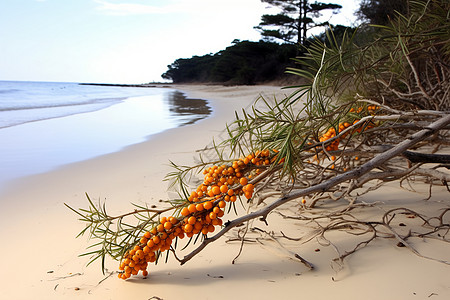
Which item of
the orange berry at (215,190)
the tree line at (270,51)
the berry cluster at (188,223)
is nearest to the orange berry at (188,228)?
the berry cluster at (188,223)

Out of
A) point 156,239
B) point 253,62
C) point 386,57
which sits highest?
point 253,62

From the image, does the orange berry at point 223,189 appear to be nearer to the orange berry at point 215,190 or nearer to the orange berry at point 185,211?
the orange berry at point 215,190

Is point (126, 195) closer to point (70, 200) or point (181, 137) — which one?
point (70, 200)

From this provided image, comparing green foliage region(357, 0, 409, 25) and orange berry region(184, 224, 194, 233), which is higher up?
green foliage region(357, 0, 409, 25)

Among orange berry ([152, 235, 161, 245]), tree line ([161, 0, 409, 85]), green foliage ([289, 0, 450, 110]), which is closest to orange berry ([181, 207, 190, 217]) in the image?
orange berry ([152, 235, 161, 245])

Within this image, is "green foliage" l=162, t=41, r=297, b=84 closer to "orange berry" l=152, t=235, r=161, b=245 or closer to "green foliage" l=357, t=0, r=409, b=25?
"green foliage" l=357, t=0, r=409, b=25

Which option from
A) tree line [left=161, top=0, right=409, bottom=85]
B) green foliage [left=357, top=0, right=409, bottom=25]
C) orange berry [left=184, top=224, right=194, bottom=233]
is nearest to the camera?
orange berry [left=184, top=224, right=194, bottom=233]

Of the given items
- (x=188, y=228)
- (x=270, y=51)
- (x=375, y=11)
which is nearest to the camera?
(x=188, y=228)

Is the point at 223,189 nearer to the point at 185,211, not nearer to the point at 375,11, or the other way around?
the point at 185,211

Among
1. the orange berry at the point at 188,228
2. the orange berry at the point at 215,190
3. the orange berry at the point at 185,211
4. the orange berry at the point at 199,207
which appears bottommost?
the orange berry at the point at 188,228

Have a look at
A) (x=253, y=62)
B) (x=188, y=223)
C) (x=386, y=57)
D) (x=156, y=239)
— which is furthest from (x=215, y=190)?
(x=253, y=62)

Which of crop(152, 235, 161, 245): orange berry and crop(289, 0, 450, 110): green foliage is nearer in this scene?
crop(152, 235, 161, 245): orange berry

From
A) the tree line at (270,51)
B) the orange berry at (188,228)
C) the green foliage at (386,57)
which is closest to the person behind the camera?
the orange berry at (188,228)

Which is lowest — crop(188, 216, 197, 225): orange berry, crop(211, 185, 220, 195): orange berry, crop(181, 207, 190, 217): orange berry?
crop(188, 216, 197, 225): orange berry
